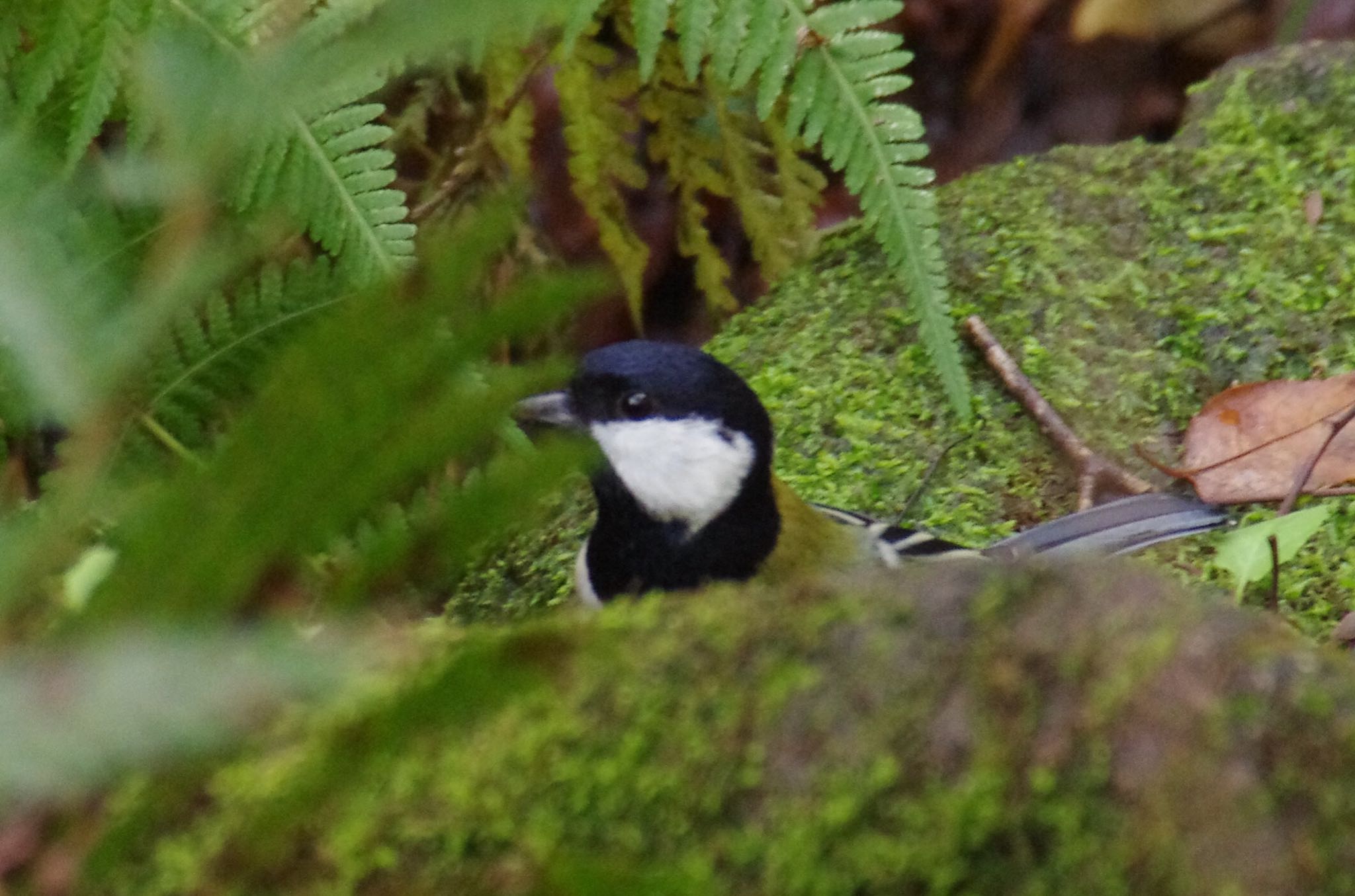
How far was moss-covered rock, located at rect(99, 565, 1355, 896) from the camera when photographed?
0.74 metres

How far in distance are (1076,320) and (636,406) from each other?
99 centimetres

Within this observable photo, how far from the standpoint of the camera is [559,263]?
2.99 metres

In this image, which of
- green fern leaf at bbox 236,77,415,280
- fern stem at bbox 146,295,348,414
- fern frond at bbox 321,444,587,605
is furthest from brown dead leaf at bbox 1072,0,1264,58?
fern frond at bbox 321,444,587,605

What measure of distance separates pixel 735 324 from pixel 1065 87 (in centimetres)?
255

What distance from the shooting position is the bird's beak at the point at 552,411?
207 cm

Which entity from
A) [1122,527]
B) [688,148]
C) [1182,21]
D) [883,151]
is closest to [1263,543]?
[1122,527]

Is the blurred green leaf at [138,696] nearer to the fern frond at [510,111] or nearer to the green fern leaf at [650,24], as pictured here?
the green fern leaf at [650,24]

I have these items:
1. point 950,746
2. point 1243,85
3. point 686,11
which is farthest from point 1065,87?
point 950,746

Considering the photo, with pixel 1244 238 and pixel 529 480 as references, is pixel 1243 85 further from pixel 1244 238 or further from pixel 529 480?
pixel 529 480

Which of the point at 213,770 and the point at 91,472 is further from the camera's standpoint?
the point at 213,770

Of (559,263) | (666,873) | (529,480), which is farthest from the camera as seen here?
(559,263)

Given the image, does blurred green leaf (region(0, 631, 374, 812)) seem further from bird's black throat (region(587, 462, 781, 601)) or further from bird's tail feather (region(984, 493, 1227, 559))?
bird's tail feather (region(984, 493, 1227, 559))

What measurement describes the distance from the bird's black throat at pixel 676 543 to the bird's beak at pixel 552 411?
113mm

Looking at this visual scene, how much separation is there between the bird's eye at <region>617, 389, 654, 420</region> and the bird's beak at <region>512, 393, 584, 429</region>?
0.09 metres
